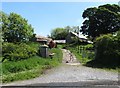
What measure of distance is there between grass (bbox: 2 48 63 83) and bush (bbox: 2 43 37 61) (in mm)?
858

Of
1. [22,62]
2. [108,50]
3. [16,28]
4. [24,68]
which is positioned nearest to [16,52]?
[22,62]

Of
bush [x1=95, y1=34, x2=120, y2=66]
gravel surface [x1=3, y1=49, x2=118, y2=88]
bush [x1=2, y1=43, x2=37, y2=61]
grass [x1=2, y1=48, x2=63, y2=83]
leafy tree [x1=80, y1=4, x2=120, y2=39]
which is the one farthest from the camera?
leafy tree [x1=80, y1=4, x2=120, y2=39]

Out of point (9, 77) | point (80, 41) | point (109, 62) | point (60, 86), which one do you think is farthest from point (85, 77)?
point (80, 41)

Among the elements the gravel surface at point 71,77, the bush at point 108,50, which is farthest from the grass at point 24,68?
the bush at point 108,50

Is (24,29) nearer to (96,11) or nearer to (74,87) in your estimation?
(96,11)

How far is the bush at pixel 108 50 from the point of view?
22.0m

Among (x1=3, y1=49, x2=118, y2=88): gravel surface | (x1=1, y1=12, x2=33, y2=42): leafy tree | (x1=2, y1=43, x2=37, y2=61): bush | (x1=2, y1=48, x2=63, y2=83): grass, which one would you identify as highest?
(x1=1, y1=12, x2=33, y2=42): leafy tree

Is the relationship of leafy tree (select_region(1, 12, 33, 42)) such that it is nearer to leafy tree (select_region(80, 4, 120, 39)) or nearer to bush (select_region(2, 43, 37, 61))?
leafy tree (select_region(80, 4, 120, 39))

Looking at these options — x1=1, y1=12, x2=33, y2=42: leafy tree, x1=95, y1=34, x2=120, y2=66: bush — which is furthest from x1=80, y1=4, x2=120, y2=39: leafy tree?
x1=95, y1=34, x2=120, y2=66: bush

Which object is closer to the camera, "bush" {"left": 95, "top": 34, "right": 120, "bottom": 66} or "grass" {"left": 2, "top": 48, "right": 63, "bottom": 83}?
"grass" {"left": 2, "top": 48, "right": 63, "bottom": 83}

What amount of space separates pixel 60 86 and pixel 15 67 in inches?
203

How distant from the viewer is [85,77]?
16250mm

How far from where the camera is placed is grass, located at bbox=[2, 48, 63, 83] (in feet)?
51.9

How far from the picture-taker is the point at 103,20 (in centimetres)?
5978
